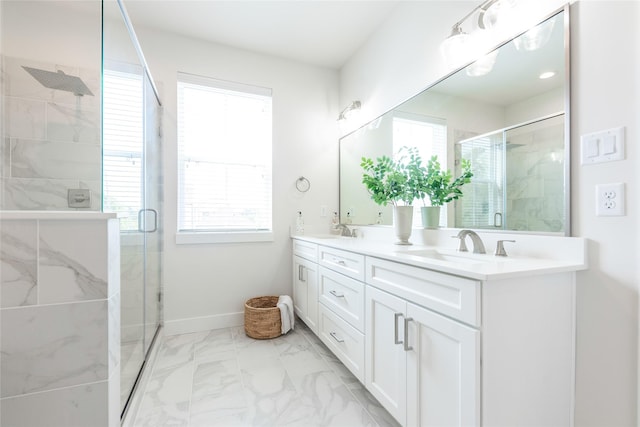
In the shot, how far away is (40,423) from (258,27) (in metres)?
2.71

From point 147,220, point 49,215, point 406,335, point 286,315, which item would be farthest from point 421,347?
point 147,220

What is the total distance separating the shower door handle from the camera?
186 centimetres

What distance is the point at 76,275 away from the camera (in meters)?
0.88

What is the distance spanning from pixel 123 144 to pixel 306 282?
1.62 m

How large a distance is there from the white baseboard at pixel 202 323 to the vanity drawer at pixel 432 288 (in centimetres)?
168

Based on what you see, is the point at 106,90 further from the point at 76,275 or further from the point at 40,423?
the point at 40,423

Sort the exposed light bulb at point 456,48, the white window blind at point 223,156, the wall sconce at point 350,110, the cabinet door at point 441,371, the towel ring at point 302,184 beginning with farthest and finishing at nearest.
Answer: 1. the towel ring at point 302,184
2. the wall sconce at point 350,110
3. the white window blind at point 223,156
4. the exposed light bulb at point 456,48
5. the cabinet door at point 441,371

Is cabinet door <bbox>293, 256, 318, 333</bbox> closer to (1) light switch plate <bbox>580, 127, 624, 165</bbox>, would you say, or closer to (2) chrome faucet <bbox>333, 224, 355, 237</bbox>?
Answer: (2) chrome faucet <bbox>333, 224, 355, 237</bbox>

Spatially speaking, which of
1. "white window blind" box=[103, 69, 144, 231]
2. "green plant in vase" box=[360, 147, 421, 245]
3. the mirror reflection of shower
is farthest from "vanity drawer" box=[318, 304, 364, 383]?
the mirror reflection of shower

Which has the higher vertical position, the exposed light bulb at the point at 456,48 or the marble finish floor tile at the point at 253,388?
the exposed light bulb at the point at 456,48

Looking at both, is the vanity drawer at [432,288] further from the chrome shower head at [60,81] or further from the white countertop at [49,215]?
the chrome shower head at [60,81]

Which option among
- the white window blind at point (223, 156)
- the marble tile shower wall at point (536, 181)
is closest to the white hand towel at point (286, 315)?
the white window blind at point (223, 156)

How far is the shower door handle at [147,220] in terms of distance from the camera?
6.09ft

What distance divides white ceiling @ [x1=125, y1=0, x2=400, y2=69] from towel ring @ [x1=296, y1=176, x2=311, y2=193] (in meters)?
1.23
